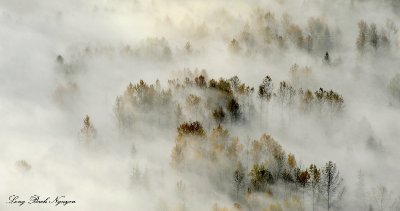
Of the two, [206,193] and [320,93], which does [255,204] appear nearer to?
[206,193]

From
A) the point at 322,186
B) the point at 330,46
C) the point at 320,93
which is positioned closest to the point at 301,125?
the point at 320,93

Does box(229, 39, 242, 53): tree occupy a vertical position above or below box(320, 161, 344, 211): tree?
above

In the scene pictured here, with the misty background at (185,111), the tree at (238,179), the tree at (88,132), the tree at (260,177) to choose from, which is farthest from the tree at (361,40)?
the tree at (88,132)

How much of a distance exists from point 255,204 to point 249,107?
105ft

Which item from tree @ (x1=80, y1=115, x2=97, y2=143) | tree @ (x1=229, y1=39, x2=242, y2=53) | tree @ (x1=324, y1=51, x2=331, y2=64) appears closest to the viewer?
→ tree @ (x1=80, y1=115, x2=97, y2=143)

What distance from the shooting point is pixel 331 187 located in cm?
9612

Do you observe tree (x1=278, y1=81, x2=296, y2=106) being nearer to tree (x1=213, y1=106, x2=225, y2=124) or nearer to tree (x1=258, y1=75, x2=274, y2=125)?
tree (x1=258, y1=75, x2=274, y2=125)

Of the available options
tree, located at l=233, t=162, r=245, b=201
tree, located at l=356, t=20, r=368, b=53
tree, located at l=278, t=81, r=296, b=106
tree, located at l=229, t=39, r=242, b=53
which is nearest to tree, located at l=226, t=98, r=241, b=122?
tree, located at l=278, t=81, r=296, b=106

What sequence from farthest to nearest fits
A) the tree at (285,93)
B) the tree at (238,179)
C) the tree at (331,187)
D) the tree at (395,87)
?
1. the tree at (395,87)
2. the tree at (285,93)
3. the tree at (238,179)
4. the tree at (331,187)

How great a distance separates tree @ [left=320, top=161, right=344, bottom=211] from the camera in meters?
94.7

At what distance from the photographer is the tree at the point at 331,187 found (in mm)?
94731

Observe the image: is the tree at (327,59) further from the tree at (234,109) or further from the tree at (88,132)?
the tree at (88,132)

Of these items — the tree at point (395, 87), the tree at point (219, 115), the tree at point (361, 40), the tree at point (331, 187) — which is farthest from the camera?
the tree at point (361, 40)

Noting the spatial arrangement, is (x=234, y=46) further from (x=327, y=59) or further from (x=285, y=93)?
(x=285, y=93)
